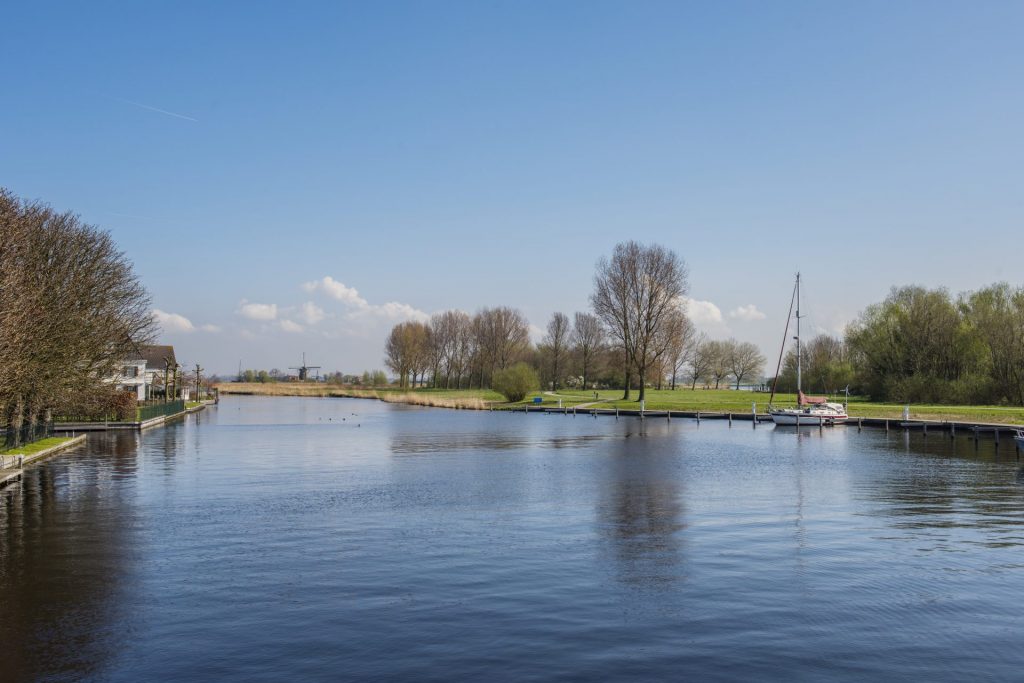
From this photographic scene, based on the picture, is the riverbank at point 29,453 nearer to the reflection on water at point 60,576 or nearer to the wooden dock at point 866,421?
the reflection on water at point 60,576

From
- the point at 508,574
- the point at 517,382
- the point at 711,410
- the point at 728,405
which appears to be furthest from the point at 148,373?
the point at 508,574

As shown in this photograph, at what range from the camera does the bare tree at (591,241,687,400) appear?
9431 centimetres

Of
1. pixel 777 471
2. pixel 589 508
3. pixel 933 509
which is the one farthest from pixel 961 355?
pixel 589 508

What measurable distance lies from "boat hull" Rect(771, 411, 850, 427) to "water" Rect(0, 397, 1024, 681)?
108ft

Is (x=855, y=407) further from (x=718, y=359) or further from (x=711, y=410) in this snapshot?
(x=718, y=359)

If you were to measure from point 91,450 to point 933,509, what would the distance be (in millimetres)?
42507

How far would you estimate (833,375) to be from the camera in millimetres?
100938

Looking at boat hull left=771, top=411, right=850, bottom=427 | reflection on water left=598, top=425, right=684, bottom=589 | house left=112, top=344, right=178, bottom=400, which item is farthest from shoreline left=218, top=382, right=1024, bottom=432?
house left=112, top=344, right=178, bottom=400

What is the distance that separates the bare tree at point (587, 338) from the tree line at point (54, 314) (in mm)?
95154

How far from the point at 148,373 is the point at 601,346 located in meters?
73.2

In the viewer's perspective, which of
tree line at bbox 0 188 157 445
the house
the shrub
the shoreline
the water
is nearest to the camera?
the water

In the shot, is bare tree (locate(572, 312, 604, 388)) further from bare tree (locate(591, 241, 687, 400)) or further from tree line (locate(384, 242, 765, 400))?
bare tree (locate(591, 241, 687, 400))

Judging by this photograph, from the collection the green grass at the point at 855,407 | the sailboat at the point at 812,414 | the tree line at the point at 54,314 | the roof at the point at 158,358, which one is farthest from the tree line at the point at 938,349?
the roof at the point at 158,358

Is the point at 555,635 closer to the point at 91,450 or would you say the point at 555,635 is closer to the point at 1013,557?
the point at 1013,557
